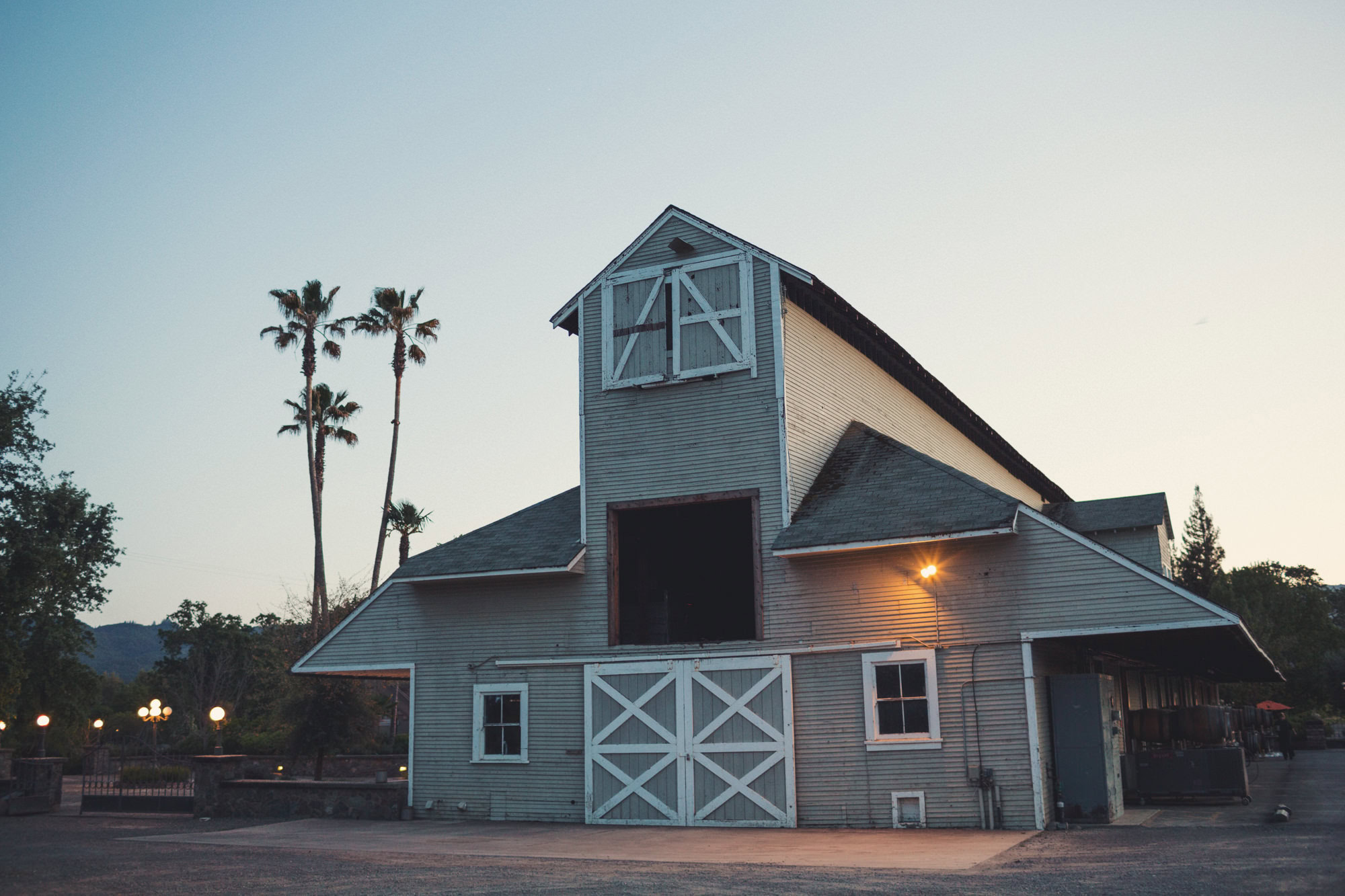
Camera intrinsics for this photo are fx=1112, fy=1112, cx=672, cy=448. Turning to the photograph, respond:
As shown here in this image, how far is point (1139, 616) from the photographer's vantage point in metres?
14.9

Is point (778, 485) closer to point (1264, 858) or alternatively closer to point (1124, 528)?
point (1264, 858)

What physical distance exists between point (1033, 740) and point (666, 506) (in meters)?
6.78

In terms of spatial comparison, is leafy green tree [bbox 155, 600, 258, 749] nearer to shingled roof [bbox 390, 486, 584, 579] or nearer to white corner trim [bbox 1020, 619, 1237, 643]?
shingled roof [bbox 390, 486, 584, 579]

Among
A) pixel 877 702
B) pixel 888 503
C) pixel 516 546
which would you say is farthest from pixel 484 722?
pixel 888 503

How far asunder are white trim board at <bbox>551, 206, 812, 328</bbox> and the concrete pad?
346 inches

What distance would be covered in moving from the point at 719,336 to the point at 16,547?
23868 millimetres

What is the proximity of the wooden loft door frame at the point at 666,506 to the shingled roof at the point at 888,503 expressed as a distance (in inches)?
24.9

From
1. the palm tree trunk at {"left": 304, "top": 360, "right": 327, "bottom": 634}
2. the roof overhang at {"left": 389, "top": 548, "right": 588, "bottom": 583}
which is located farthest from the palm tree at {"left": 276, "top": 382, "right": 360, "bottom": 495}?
the roof overhang at {"left": 389, "top": 548, "right": 588, "bottom": 583}

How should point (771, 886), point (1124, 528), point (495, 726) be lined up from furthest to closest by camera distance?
point (1124, 528) → point (495, 726) → point (771, 886)

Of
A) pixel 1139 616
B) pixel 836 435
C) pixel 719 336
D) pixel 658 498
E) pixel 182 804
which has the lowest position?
pixel 182 804

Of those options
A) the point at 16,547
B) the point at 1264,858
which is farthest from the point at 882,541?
the point at 16,547

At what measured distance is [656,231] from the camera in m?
19.6

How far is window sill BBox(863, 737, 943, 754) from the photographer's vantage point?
16.2 m

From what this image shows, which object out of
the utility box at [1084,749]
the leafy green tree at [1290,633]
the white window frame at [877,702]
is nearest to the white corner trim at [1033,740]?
the utility box at [1084,749]
